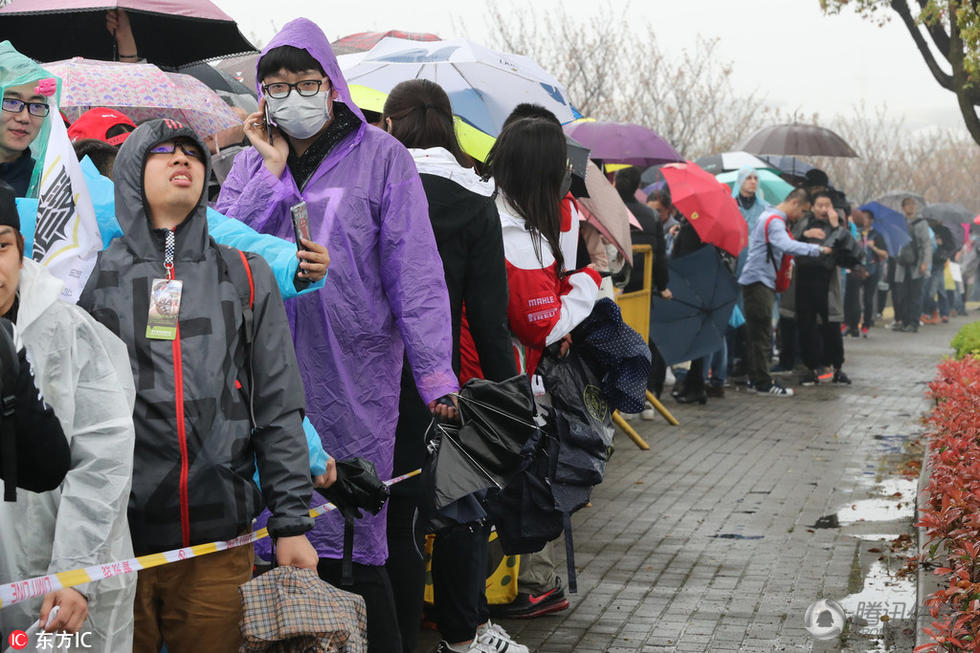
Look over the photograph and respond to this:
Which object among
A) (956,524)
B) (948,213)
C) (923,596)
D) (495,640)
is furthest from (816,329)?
(948,213)

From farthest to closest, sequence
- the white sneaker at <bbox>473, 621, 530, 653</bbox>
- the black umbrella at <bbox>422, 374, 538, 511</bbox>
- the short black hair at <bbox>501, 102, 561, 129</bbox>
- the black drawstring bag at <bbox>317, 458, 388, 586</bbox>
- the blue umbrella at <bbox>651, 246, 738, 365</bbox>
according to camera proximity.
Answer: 1. the blue umbrella at <bbox>651, 246, 738, 365</bbox>
2. the short black hair at <bbox>501, 102, 561, 129</bbox>
3. the white sneaker at <bbox>473, 621, 530, 653</bbox>
4. the black umbrella at <bbox>422, 374, 538, 511</bbox>
5. the black drawstring bag at <bbox>317, 458, 388, 586</bbox>

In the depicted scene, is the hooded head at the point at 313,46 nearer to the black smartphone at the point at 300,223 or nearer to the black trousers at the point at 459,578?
the black smartphone at the point at 300,223

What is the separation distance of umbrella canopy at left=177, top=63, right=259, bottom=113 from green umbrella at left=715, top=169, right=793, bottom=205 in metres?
9.46

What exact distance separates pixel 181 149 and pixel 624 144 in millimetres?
9862

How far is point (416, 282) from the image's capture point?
4.03 meters

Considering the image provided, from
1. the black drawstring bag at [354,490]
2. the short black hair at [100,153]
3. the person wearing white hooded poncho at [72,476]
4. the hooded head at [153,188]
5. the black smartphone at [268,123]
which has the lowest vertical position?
the black drawstring bag at [354,490]

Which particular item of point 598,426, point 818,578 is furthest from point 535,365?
point 818,578

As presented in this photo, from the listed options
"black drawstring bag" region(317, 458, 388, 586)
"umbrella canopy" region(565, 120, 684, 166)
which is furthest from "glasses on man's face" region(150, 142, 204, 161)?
"umbrella canopy" region(565, 120, 684, 166)

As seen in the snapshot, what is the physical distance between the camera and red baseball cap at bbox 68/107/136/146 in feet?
15.9

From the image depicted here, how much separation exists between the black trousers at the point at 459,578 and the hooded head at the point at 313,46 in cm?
162

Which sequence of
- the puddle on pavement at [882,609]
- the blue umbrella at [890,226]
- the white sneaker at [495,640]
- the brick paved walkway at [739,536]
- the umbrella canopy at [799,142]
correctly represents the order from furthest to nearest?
1. the blue umbrella at [890,226]
2. the umbrella canopy at [799,142]
3. the brick paved walkway at [739,536]
4. the puddle on pavement at [882,609]
5. the white sneaker at [495,640]

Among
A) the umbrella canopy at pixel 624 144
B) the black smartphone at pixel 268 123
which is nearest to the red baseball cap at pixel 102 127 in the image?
the black smartphone at pixel 268 123

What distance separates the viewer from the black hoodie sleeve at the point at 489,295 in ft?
15.2

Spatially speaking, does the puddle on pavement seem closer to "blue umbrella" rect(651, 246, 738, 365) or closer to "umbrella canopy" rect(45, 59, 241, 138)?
"umbrella canopy" rect(45, 59, 241, 138)
